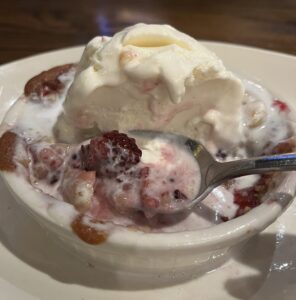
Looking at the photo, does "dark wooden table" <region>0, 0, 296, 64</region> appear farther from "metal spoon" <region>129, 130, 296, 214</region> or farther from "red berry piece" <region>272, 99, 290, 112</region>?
"metal spoon" <region>129, 130, 296, 214</region>

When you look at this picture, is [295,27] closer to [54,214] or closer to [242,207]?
[242,207]

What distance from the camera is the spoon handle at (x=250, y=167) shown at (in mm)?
973

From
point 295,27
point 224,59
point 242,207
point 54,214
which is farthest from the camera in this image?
point 295,27

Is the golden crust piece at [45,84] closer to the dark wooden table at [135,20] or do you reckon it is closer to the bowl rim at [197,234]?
the bowl rim at [197,234]

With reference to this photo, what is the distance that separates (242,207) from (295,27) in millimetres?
1326

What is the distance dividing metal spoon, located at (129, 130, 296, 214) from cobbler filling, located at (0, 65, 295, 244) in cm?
1

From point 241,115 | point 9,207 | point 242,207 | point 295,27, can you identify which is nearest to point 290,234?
point 242,207

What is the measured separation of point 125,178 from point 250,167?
25 centimetres

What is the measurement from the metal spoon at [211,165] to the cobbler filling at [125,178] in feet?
0.05

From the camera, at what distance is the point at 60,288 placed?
100 cm

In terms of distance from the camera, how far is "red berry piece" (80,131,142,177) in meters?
1.01

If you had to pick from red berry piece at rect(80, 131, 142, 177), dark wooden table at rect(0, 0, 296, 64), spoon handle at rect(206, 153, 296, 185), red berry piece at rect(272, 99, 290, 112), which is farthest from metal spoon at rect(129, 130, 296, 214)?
dark wooden table at rect(0, 0, 296, 64)

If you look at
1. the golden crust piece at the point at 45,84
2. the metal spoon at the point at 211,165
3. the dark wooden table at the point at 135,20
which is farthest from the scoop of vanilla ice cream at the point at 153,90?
the dark wooden table at the point at 135,20

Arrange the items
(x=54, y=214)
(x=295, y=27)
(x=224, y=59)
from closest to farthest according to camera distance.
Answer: (x=54, y=214), (x=224, y=59), (x=295, y=27)
